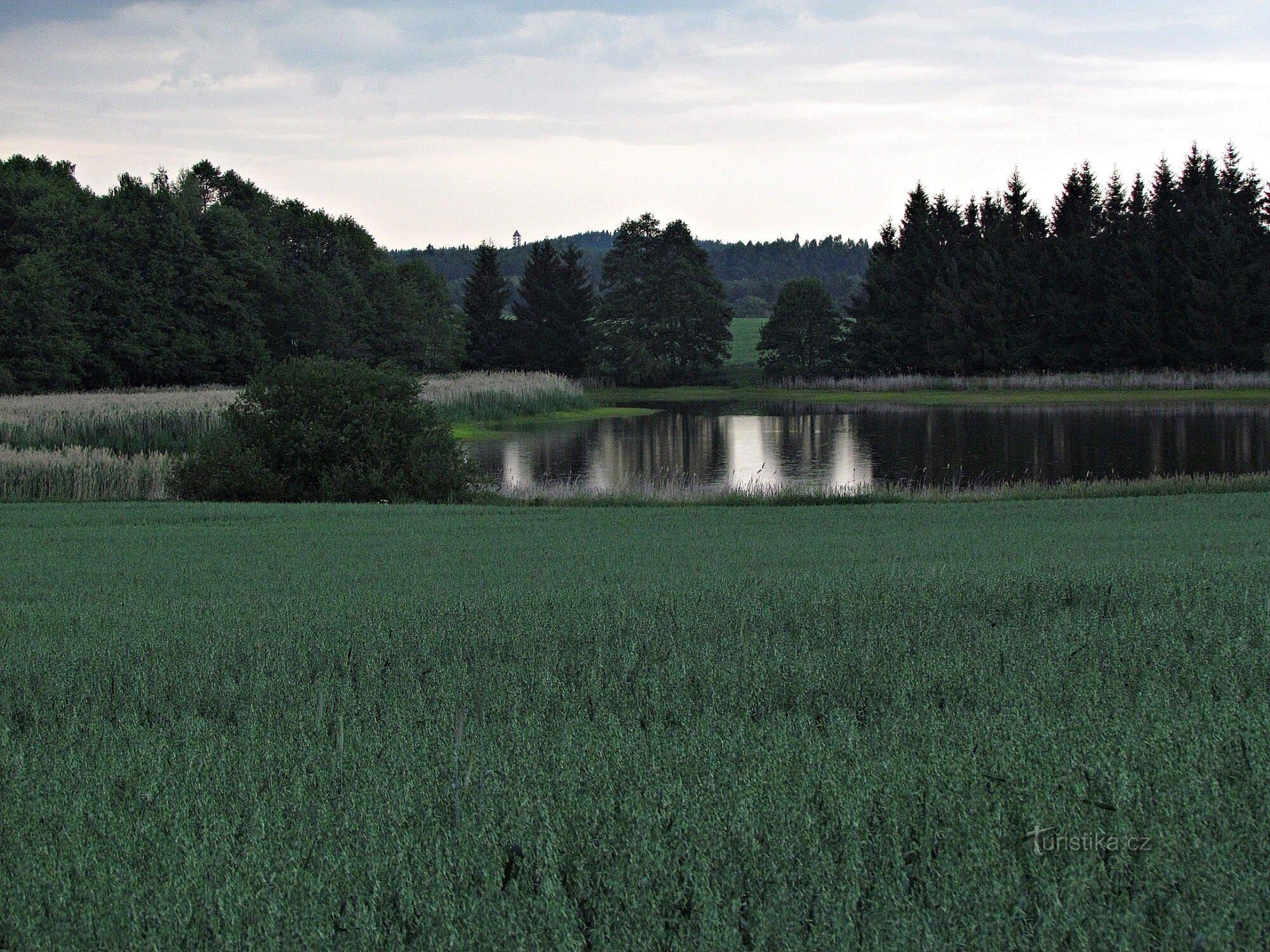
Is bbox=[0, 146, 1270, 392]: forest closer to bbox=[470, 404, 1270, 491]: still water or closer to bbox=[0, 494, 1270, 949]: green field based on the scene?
bbox=[470, 404, 1270, 491]: still water

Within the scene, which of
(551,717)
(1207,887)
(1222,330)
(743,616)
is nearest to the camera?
(1207,887)

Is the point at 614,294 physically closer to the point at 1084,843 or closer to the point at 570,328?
the point at 570,328

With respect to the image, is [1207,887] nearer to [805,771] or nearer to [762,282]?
[805,771]

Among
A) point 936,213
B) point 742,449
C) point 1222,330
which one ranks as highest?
point 936,213

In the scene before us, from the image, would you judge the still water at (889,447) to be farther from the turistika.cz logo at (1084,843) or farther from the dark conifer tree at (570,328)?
the dark conifer tree at (570,328)

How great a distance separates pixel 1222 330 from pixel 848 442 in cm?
3023

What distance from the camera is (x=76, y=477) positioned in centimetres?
2356

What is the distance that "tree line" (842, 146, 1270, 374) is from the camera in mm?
60531

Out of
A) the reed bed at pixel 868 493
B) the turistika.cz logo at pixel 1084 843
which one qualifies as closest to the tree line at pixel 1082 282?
the reed bed at pixel 868 493

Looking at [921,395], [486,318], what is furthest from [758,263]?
[921,395]

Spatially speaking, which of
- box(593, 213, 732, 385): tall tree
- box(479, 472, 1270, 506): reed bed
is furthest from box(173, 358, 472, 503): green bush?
box(593, 213, 732, 385): tall tree

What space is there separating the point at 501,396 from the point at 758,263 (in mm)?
119309

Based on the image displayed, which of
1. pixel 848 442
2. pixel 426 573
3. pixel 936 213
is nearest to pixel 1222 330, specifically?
pixel 936 213

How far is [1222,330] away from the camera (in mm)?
60156
